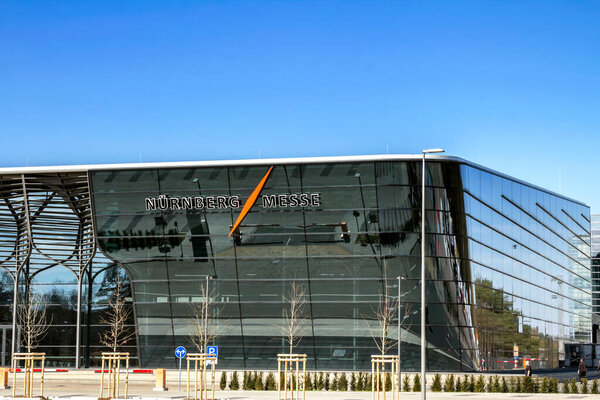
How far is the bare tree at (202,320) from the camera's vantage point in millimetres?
52188

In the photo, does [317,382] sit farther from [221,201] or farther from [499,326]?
[499,326]

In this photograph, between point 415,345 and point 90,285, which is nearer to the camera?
point 415,345

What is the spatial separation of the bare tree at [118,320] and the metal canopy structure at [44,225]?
7.16ft

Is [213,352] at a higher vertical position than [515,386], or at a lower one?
higher

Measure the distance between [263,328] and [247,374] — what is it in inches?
299

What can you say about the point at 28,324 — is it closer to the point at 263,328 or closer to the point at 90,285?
the point at 90,285

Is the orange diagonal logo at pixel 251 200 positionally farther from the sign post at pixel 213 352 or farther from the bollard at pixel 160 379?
the sign post at pixel 213 352

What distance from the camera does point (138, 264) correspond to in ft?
176

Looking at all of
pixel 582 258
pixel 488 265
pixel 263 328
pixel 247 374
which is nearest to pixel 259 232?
pixel 263 328

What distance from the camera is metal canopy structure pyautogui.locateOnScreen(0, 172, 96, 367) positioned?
177 ft

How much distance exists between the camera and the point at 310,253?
5109 cm

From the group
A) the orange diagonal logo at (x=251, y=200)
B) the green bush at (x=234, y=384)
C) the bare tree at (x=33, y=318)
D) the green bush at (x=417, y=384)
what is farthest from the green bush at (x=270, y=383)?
the bare tree at (x=33, y=318)

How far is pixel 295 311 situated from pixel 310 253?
3.67 m

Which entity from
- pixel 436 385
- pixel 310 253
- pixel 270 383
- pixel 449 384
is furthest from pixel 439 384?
pixel 310 253
